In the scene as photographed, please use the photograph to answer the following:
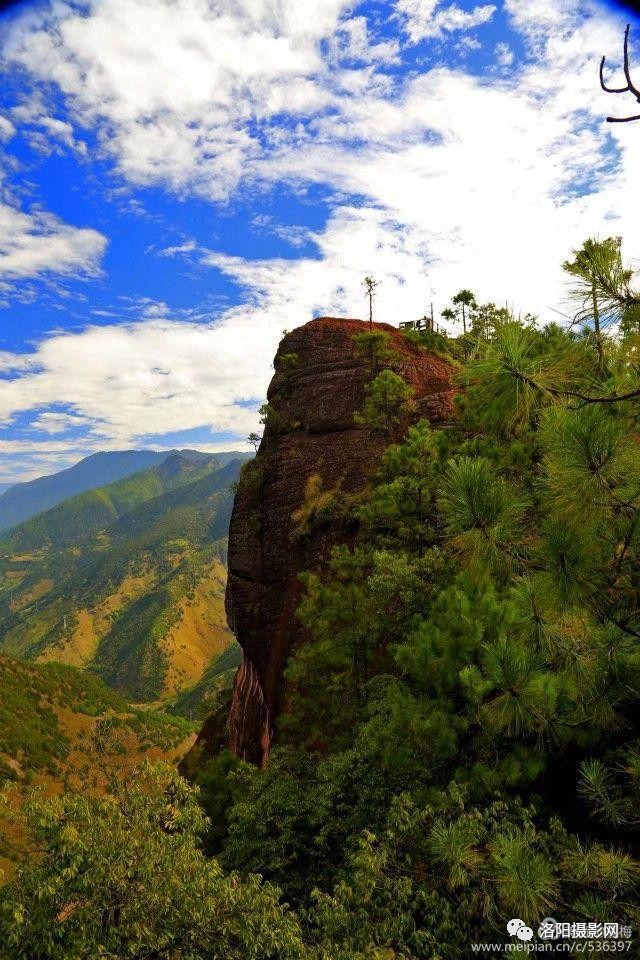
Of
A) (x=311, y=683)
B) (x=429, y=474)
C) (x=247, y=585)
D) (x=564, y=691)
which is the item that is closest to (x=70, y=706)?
(x=247, y=585)

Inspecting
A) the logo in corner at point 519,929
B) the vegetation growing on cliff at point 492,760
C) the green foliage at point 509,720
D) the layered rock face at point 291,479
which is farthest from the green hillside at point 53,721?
the logo in corner at point 519,929

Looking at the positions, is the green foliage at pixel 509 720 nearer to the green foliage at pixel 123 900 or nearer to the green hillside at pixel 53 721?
the green foliage at pixel 123 900

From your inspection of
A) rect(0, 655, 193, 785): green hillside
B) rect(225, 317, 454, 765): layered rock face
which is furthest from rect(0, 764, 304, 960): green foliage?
rect(0, 655, 193, 785): green hillside

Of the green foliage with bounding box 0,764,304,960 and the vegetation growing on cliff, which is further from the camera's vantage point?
the green foliage with bounding box 0,764,304,960

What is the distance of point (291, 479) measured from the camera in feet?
91.2

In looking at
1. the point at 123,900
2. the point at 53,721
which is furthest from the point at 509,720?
the point at 53,721

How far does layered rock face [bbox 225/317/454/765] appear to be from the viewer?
24.5 m

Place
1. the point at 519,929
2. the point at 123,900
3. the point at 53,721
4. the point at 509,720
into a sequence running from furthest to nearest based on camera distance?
the point at 53,721, the point at 509,720, the point at 123,900, the point at 519,929

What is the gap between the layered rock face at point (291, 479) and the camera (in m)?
24.5

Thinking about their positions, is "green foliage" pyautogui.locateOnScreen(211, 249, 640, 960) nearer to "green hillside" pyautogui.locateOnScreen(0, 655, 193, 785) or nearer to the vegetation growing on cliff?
the vegetation growing on cliff

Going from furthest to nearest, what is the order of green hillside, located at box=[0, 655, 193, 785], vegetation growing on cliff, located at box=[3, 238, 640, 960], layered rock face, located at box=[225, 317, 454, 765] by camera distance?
green hillside, located at box=[0, 655, 193, 785]
layered rock face, located at box=[225, 317, 454, 765]
vegetation growing on cliff, located at box=[3, 238, 640, 960]

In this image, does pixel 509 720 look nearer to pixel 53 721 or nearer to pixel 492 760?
pixel 492 760

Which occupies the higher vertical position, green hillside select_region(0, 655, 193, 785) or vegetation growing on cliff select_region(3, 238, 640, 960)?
vegetation growing on cliff select_region(3, 238, 640, 960)

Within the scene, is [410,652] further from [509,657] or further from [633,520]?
[633,520]
